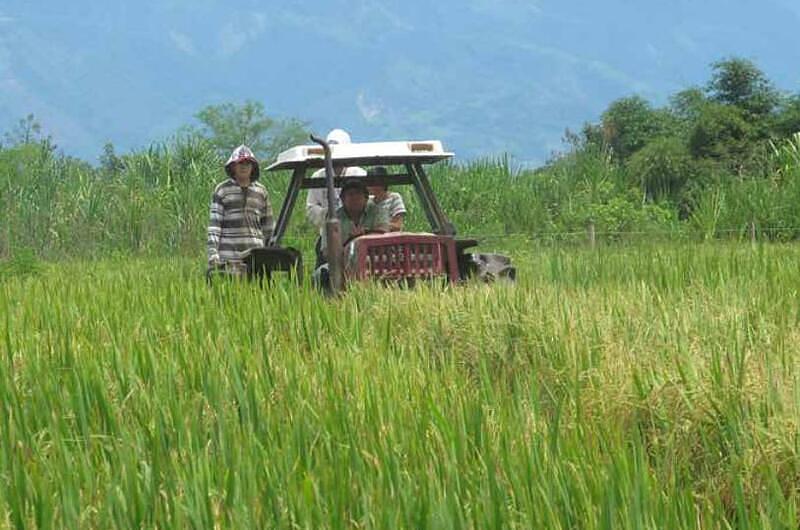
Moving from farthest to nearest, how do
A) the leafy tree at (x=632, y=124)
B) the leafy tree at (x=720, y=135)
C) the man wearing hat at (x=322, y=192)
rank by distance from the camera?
1. the leafy tree at (x=632, y=124)
2. the leafy tree at (x=720, y=135)
3. the man wearing hat at (x=322, y=192)

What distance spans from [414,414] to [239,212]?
517 centimetres

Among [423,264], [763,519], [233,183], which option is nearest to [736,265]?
[423,264]

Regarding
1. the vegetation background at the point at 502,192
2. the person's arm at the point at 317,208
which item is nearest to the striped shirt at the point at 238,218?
the person's arm at the point at 317,208

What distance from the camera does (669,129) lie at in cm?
3281

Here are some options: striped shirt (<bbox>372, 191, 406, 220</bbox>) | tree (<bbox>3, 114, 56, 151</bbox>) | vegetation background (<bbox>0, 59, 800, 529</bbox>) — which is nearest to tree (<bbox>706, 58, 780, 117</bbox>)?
tree (<bbox>3, 114, 56, 151</bbox>)

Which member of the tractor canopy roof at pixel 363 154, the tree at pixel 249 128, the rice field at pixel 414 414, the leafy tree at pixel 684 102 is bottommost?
the rice field at pixel 414 414

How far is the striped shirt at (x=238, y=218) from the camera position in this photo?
8.74 m

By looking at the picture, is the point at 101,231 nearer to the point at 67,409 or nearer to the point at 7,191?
the point at 7,191

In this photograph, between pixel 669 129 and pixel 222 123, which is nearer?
pixel 669 129

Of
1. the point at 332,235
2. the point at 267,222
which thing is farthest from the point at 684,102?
the point at 332,235

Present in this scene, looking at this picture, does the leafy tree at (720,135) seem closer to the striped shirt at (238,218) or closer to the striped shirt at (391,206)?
the striped shirt at (238,218)

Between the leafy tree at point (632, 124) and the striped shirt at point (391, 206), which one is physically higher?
the leafy tree at point (632, 124)

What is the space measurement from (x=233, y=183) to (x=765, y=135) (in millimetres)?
16189

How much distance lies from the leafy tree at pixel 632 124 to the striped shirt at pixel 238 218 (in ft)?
79.9
